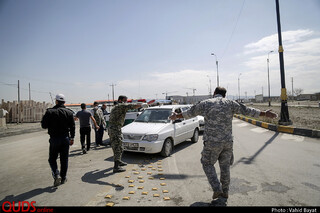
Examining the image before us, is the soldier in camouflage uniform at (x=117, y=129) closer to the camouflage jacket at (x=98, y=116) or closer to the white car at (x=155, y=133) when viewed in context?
the white car at (x=155, y=133)

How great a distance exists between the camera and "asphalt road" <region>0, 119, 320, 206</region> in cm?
324

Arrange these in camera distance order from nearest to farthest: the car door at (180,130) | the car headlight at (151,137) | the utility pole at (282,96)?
the car headlight at (151,137), the car door at (180,130), the utility pole at (282,96)

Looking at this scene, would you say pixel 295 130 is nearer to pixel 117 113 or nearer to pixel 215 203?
pixel 215 203

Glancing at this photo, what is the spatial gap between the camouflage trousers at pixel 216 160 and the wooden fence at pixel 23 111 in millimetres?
24809

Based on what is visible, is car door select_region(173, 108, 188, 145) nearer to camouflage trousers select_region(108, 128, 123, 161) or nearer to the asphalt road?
the asphalt road

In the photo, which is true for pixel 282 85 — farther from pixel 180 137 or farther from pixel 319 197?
pixel 319 197

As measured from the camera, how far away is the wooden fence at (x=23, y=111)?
21.7 metres

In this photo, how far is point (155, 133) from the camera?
5777 millimetres

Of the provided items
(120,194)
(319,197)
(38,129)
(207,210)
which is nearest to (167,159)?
(120,194)

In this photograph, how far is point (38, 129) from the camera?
50.6 feet

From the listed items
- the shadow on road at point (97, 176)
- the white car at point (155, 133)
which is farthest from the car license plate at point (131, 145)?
the shadow on road at point (97, 176)

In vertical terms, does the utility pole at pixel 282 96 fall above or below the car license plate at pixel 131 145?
above

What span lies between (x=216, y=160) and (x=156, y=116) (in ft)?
13.4

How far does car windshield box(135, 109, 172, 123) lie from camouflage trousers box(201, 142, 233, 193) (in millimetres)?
3588
